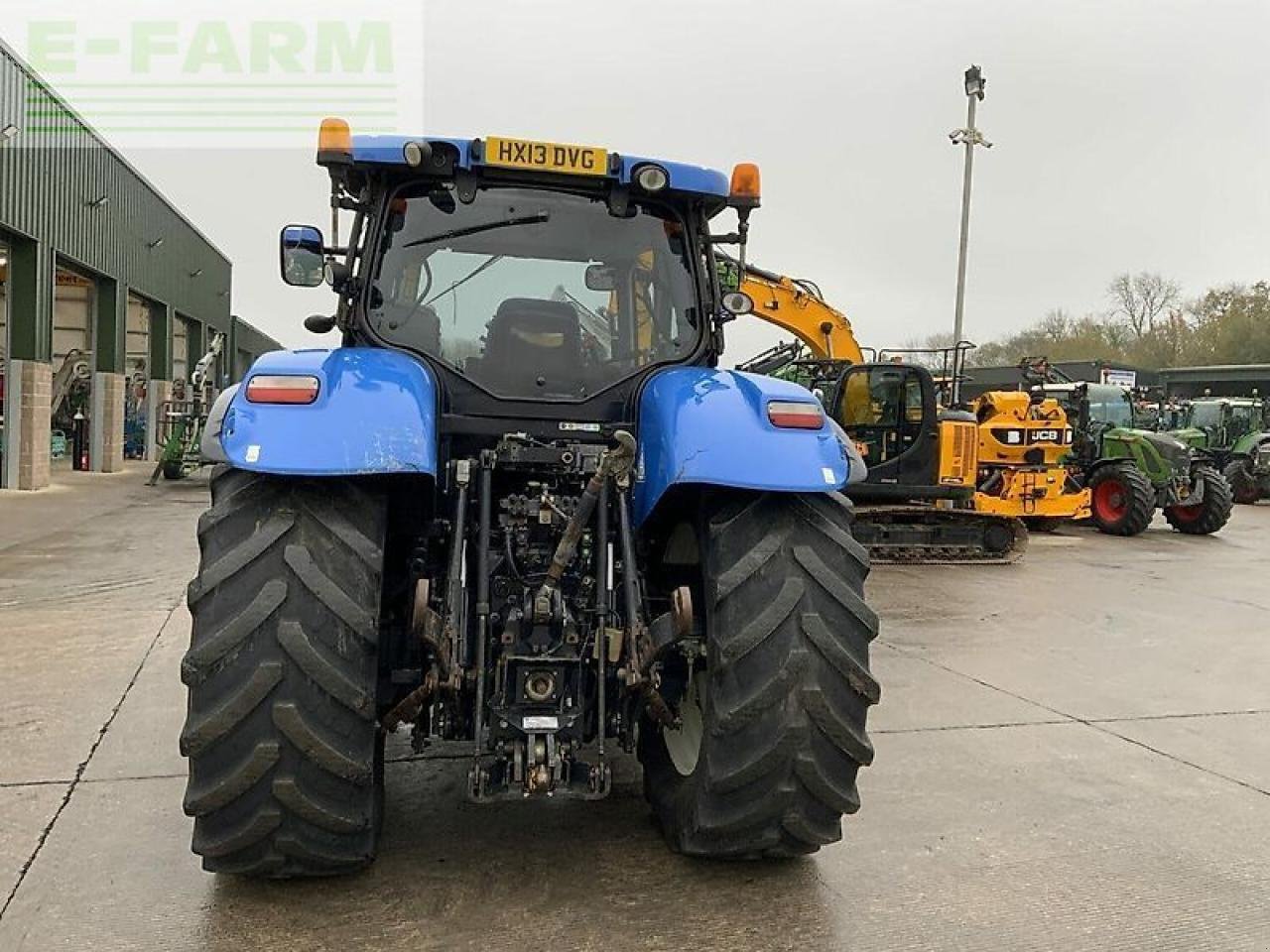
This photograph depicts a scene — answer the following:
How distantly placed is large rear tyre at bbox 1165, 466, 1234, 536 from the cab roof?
14.2m

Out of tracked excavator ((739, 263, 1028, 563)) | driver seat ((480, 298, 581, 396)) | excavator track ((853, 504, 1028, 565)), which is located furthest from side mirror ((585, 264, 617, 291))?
excavator track ((853, 504, 1028, 565))

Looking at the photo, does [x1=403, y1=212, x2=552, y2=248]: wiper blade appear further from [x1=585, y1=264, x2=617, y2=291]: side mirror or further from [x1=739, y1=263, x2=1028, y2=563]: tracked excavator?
[x1=739, y1=263, x2=1028, y2=563]: tracked excavator

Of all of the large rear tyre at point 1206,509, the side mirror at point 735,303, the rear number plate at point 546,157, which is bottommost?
the large rear tyre at point 1206,509

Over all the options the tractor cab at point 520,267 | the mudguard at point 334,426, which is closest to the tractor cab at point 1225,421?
the tractor cab at point 520,267

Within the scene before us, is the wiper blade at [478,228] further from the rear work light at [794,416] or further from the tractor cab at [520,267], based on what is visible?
the rear work light at [794,416]

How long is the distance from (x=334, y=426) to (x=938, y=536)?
981 centimetres

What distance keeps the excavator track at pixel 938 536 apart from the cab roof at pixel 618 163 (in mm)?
8053

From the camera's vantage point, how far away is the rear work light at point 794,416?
325 centimetres

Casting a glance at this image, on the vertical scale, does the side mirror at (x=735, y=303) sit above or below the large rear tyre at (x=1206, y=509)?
above

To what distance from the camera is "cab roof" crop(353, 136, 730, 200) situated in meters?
3.50

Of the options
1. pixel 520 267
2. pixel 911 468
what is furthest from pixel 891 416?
pixel 520 267

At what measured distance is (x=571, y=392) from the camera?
3715mm

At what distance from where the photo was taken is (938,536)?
11.7m

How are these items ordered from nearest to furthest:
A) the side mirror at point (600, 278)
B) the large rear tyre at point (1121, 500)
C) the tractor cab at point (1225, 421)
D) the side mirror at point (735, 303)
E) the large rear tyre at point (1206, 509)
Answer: the side mirror at point (600, 278)
the side mirror at point (735, 303)
the large rear tyre at point (1121, 500)
the large rear tyre at point (1206, 509)
the tractor cab at point (1225, 421)
